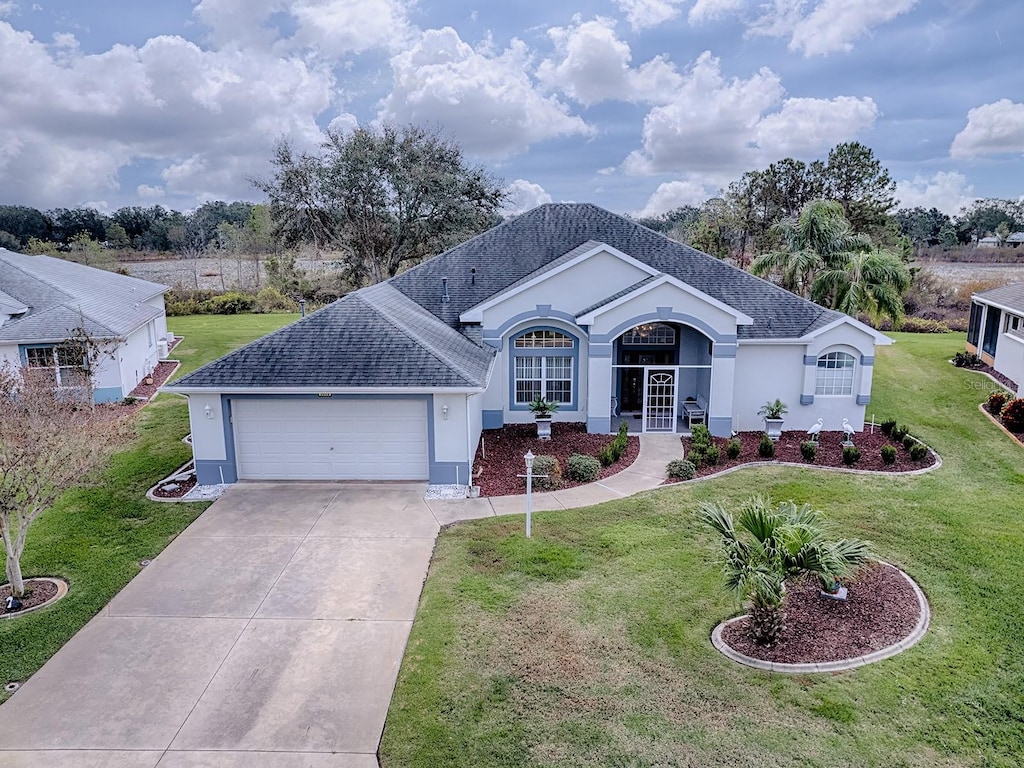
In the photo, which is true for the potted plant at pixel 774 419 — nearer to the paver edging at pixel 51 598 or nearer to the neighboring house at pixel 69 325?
the paver edging at pixel 51 598

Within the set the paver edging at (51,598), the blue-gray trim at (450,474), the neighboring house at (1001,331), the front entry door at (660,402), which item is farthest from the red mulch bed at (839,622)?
the neighboring house at (1001,331)

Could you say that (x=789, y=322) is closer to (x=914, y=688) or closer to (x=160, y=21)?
(x=914, y=688)

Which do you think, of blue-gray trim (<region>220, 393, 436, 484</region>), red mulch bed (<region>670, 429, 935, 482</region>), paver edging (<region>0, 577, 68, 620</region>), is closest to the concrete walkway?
paver edging (<region>0, 577, 68, 620</region>)

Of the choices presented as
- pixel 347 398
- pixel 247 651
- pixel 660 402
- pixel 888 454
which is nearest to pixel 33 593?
pixel 247 651

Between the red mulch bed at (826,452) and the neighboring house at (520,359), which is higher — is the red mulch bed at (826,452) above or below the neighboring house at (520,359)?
below

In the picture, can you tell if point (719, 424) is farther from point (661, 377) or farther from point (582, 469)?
point (582, 469)

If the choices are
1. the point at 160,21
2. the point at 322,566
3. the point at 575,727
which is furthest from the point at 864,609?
the point at 160,21
